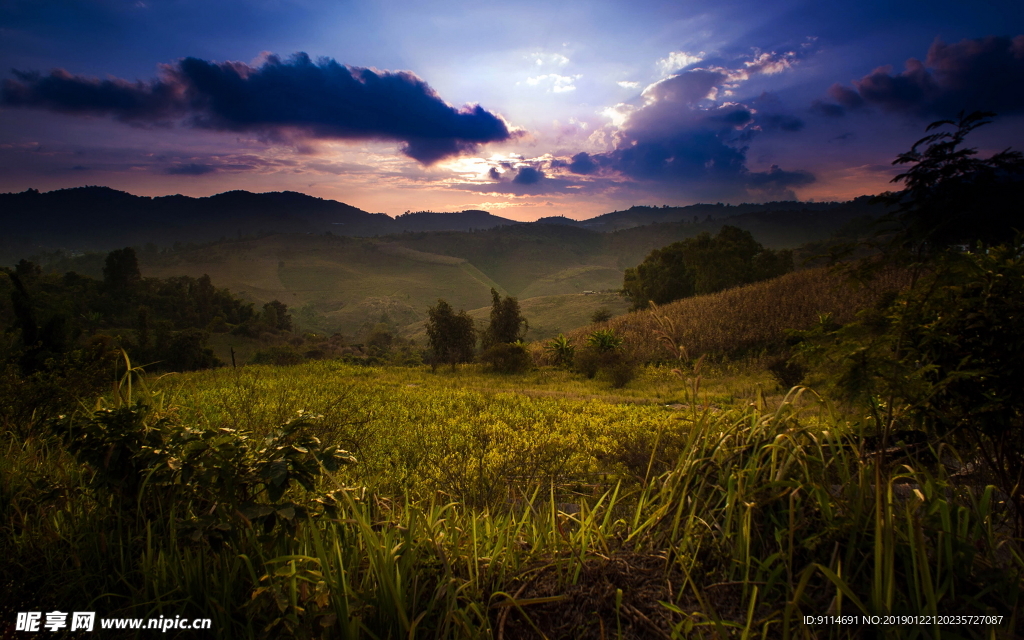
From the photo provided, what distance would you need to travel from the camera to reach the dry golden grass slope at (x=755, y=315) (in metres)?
16.8

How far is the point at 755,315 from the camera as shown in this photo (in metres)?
18.6

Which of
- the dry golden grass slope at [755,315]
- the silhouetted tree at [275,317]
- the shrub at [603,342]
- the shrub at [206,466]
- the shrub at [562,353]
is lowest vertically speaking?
the silhouetted tree at [275,317]

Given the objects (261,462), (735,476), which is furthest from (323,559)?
(735,476)

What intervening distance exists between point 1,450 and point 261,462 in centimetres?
325

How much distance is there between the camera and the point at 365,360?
29703 millimetres

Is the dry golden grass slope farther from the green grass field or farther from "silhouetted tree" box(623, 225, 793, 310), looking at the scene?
the green grass field

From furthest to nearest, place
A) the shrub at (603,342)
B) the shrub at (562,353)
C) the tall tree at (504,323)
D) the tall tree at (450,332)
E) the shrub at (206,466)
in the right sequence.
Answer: the tall tree at (504,323) → the tall tree at (450,332) → the shrub at (562,353) → the shrub at (603,342) → the shrub at (206,466)

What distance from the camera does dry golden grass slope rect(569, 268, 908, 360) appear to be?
16.8 m

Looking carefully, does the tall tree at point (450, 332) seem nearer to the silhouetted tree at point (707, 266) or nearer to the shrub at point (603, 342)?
the shrub at point (603, 342)

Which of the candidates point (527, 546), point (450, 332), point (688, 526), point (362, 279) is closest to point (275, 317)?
point (450, 332)

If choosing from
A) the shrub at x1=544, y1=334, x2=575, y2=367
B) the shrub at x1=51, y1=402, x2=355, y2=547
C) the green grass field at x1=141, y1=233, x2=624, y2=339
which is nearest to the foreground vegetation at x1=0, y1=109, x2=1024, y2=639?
the shrub at x1=51, y1=402, x2=355, y2=547

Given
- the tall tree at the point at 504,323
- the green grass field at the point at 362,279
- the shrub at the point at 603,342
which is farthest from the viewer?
the green grass field at the point at 362,279

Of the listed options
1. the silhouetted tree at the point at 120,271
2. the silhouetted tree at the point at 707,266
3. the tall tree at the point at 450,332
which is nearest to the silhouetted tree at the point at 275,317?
the silhouetted tree at the point at 120,271

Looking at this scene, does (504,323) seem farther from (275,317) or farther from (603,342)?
(275,317)
